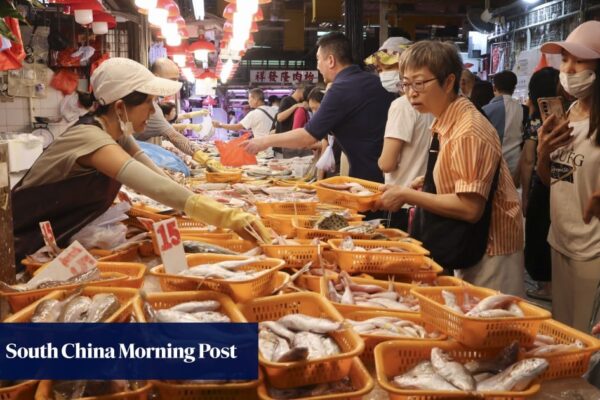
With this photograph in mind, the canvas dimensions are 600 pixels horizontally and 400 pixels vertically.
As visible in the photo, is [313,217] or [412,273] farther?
[313,217]

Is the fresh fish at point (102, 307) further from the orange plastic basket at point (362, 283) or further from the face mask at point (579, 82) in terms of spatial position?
the face mask at point (579, 82)

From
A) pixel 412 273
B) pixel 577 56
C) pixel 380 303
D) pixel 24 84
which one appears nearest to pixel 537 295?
pixel 577 56

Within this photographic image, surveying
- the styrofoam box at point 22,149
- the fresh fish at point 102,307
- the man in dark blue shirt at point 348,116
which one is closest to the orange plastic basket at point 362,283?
the fresh fish at point 102,307

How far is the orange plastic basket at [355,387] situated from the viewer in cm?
163

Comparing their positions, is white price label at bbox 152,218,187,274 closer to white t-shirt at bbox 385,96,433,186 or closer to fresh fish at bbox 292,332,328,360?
fresh fish at bbox 292,332,328,360

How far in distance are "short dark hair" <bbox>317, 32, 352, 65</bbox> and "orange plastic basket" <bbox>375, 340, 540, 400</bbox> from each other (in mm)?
4032

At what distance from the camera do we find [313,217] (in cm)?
395

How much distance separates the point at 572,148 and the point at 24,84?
29.0 feet

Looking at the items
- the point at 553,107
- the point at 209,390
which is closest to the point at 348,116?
the point at 553,107

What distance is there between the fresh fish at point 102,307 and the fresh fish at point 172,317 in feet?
0.53

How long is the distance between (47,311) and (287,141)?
12.1 feet

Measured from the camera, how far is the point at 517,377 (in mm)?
1800

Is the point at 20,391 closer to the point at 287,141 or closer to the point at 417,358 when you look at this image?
the point at 417,358

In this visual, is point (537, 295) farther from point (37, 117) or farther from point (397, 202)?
point (37, 117)
